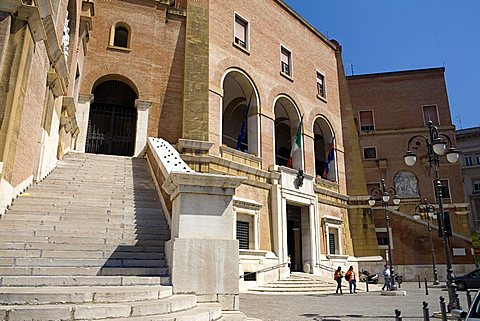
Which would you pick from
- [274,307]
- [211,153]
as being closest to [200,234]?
[274,307]

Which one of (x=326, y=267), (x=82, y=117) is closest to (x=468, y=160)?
(x=326, y=267)

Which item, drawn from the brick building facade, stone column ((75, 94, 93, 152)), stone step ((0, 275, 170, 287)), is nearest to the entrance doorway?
the brick building facade

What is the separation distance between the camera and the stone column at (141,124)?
1559cm

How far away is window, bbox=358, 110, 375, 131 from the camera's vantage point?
3397 centimetres

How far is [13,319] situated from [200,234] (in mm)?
2917

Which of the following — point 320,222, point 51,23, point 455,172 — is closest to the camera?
point 51,23

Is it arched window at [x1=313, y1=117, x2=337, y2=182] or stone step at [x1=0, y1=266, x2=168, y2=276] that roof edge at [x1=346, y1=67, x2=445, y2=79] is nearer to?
arched window at [x1=313, y1=117, x2=337, y2=182]

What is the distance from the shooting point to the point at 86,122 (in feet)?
50.9

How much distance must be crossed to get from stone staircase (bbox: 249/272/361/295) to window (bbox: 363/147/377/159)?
18.2 metres

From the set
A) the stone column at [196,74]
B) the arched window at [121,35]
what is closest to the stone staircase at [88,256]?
the stone column at [196,74]

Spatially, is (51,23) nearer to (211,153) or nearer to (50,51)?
(50,51)

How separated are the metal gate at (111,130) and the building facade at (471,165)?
126ft

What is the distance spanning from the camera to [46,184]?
382 inches

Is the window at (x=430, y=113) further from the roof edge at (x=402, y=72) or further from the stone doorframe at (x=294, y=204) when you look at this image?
the stone doorframe at (x=294, y=204)
